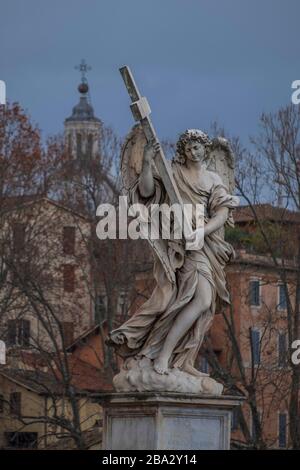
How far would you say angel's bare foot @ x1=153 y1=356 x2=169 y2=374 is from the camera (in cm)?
2089

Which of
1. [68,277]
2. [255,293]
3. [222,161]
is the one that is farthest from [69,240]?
[222,161]

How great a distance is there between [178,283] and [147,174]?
3.83 ft

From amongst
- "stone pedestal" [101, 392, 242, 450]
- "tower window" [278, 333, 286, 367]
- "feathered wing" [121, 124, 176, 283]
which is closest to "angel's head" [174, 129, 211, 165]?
"feathered wing" [121, 124, 176, 283]

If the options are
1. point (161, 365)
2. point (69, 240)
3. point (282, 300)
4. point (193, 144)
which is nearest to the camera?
point (161, 365)

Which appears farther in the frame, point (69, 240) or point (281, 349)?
point (69, 240)

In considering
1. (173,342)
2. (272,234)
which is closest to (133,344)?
(173,342)

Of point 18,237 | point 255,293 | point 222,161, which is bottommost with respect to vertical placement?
point 222,161

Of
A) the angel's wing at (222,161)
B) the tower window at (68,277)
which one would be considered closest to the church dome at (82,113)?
the tower window at (68,277)

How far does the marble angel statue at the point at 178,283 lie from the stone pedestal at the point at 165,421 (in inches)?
6.4

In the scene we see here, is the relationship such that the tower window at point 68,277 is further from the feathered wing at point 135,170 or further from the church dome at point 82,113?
the church dome at point 82,113

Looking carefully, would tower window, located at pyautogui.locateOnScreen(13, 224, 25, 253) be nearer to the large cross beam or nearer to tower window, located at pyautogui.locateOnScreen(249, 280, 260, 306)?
tower window, located at pyautogui.locateOnScreen(249, 280, 260, 306)

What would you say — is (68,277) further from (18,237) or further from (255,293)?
(255,293)

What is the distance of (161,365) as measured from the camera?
20922 mm

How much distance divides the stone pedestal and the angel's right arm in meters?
2.15
